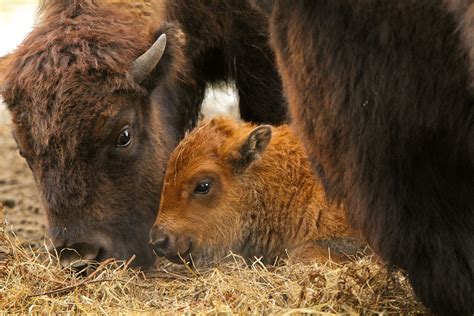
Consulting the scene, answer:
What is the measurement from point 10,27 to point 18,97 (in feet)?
20.1

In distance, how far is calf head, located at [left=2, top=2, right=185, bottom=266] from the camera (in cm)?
484

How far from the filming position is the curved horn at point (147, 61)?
5.14 m

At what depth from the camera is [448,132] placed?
3.24 m

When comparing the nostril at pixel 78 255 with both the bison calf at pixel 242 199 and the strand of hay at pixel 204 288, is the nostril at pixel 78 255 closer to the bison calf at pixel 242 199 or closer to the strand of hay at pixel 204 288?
the strand of hay at pixel 204 288

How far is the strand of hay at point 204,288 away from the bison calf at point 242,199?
0.13 m

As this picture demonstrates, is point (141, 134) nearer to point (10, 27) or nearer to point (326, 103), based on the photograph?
point (326, 103)

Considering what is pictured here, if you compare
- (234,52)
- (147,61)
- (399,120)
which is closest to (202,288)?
(147,61)

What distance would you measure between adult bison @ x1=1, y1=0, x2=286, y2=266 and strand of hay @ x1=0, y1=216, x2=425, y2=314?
0.65ft

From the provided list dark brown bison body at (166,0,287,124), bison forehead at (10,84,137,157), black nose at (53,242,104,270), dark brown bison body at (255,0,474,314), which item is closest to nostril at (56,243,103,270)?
black nose at (53,242,104,270)

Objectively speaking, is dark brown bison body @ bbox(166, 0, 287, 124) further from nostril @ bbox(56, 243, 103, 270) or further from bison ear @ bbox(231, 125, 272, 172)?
nostril @ bbox(56, 243, 103, 270)

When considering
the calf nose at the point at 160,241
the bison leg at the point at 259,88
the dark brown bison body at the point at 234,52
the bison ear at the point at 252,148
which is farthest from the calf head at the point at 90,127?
the bison leg at the point at 259,88

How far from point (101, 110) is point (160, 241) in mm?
662

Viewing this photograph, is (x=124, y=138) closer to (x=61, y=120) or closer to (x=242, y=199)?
(x=61, y=120)

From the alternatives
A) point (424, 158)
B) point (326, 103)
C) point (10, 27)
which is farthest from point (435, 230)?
point (10, 27)
